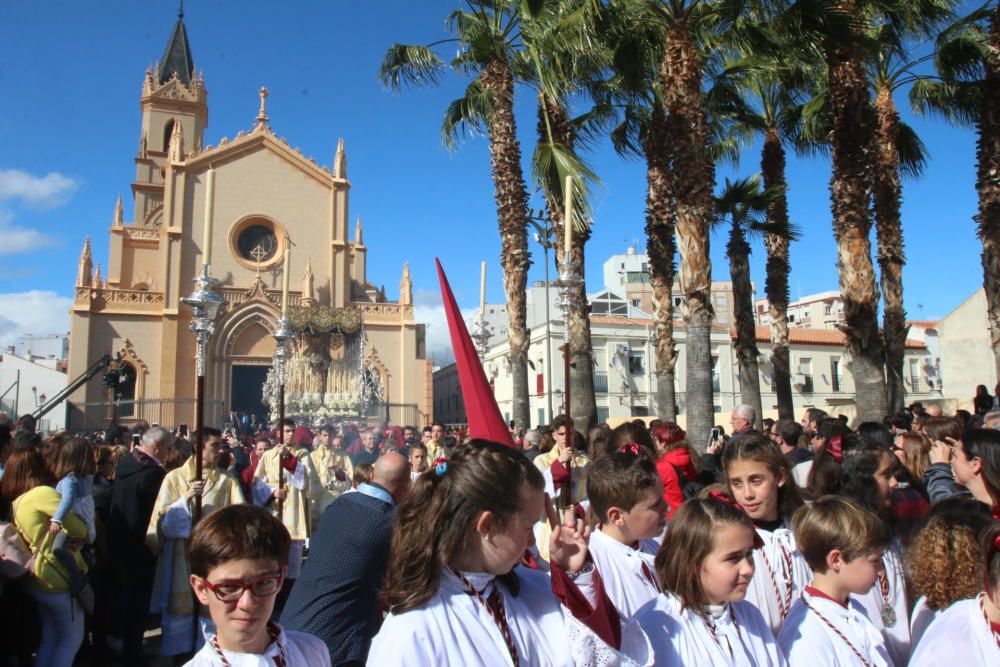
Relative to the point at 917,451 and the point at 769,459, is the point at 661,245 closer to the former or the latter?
the point at 917,451

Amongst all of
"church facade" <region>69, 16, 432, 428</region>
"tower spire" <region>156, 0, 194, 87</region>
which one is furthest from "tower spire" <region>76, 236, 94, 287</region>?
"tower spire" <region>156, 0, 194, 87</region>

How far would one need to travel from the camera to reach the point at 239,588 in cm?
231

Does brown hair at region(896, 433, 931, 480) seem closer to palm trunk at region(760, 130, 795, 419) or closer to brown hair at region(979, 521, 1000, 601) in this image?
brown hair at region(979, 521, 1000, 601)

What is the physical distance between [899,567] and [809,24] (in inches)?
358

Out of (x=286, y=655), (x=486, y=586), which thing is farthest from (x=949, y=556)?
(x=286, y=655)

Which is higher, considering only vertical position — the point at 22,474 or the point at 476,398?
the point at 476,398

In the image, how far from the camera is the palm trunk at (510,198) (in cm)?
1179

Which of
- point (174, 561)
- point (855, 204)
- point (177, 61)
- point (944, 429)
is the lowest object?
point (174, 561)

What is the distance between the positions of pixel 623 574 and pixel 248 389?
1271 inches

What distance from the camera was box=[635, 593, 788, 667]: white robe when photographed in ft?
7.87

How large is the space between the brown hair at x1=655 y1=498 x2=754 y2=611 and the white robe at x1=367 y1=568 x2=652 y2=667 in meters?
0.44

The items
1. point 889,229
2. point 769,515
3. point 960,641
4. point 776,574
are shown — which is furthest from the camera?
point 889,229

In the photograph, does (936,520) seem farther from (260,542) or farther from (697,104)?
(697,104)

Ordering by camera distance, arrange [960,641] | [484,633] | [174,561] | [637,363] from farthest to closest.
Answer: [637,363] < [174,561] < [960,641] < [484,633]
